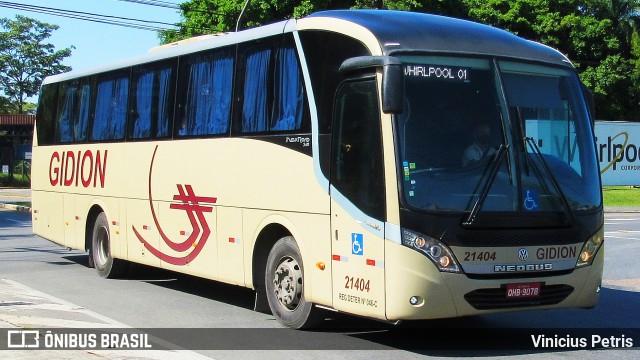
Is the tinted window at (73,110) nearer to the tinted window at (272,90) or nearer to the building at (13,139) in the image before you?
the tinted window at (272,90)

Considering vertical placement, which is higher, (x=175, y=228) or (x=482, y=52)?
(x=482, y=52)

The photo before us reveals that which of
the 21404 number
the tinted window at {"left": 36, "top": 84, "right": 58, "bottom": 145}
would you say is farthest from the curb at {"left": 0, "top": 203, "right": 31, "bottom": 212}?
the 21404 number

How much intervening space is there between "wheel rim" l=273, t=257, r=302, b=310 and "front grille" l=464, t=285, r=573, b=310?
2.21 meters

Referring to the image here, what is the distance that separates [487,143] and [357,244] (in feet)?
5.12

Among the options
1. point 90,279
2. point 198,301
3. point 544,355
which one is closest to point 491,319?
point 544,355

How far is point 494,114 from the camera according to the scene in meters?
8.94

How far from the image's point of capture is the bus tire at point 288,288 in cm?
1000

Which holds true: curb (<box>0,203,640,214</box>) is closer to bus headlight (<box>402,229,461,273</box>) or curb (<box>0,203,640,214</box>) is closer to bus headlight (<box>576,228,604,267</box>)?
bus headlight (<box>576,228,604,267</box>)

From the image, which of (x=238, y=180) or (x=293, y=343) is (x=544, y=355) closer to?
(x=293, y=343)

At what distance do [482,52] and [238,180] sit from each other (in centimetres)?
361

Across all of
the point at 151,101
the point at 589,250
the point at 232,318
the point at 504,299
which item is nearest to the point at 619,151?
the point at 151,101

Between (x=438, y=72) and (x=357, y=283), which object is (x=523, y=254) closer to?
(x=357, y=283)

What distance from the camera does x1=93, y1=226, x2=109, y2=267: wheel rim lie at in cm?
1559

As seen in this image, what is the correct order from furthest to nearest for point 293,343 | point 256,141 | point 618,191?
point 618,191 < point 256,141 < point 293,343
